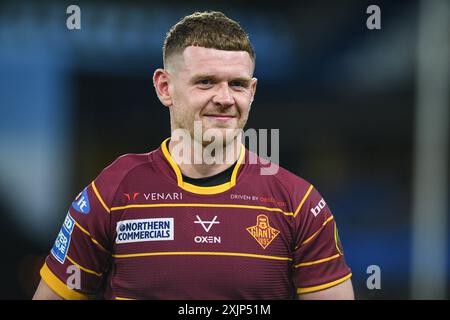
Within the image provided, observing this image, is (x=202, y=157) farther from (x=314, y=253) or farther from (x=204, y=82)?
(x=314, y=253)

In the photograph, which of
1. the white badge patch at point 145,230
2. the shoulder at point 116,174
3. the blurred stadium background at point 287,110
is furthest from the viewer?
the blurred stadium background at point 287,110

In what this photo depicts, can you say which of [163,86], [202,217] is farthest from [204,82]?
[202,217]

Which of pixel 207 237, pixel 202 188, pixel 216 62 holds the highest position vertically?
pixel 216 62

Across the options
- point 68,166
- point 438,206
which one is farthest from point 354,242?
point 68,166

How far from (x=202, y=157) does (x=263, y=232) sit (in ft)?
1.70

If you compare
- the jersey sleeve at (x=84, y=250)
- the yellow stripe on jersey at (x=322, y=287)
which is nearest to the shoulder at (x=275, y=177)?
the yellow stripe on jersey at (x=322, y=287)

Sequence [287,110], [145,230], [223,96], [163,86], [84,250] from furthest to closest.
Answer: [287,110] < [163,86] < [84,250] < [145,230] < [223,96]

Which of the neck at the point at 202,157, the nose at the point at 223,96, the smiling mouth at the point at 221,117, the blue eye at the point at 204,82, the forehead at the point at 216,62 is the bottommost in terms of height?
the neck at the point at 202,157

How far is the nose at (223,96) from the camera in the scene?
346cm

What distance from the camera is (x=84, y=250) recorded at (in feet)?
12.0

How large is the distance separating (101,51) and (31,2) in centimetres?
133

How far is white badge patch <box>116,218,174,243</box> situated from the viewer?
11.7 feet

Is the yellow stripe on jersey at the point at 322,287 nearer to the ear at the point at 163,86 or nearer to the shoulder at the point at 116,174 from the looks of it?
the shoulder at the point at 116,174

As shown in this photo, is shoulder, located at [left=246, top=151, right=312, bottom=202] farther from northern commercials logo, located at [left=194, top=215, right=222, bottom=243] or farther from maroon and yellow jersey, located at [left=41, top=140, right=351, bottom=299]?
northern commercials logo, located at [left=194, top=215, right=222, bottom=243]
